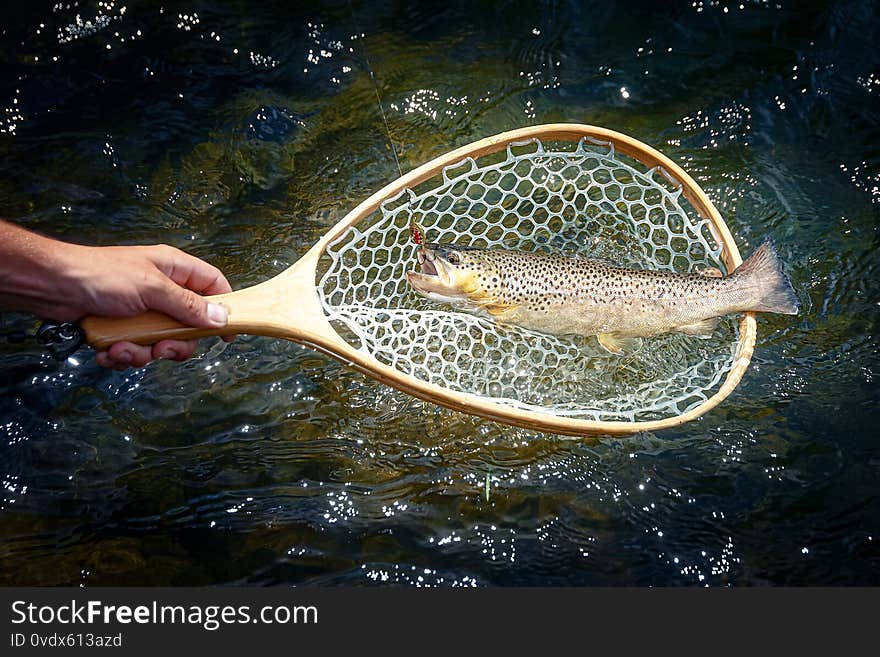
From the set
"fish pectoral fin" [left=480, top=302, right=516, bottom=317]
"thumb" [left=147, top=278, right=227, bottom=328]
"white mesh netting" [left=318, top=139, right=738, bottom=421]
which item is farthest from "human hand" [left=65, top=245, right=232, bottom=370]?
"fish pectoral fin" [left=480, top=302, right=516, bottom=317]

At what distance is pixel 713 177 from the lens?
4668 mm

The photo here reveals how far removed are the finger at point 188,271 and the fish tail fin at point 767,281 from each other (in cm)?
212

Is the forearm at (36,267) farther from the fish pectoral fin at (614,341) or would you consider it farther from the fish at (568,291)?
the fish pectoral fin at (614,341)

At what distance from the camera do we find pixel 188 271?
307 centimetres

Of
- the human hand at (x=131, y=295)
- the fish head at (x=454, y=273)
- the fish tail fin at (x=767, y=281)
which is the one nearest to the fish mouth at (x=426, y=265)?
the fish head at (x=454, y=273)

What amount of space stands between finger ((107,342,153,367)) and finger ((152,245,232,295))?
305mm

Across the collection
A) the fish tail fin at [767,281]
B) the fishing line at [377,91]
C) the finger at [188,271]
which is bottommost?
the fish tail fin at [767,281]

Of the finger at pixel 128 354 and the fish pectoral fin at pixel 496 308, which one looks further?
the fish pectoral fin at pixel 496 308

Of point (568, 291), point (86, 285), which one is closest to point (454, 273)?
point (568, 291)

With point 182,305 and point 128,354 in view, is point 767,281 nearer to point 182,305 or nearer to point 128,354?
point 182,305

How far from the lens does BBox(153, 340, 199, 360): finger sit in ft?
9.93

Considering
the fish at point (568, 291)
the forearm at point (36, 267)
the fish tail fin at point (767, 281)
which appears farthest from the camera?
the fish at point (568, 291)

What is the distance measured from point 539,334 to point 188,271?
1.57 m

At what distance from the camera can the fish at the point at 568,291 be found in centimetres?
342
